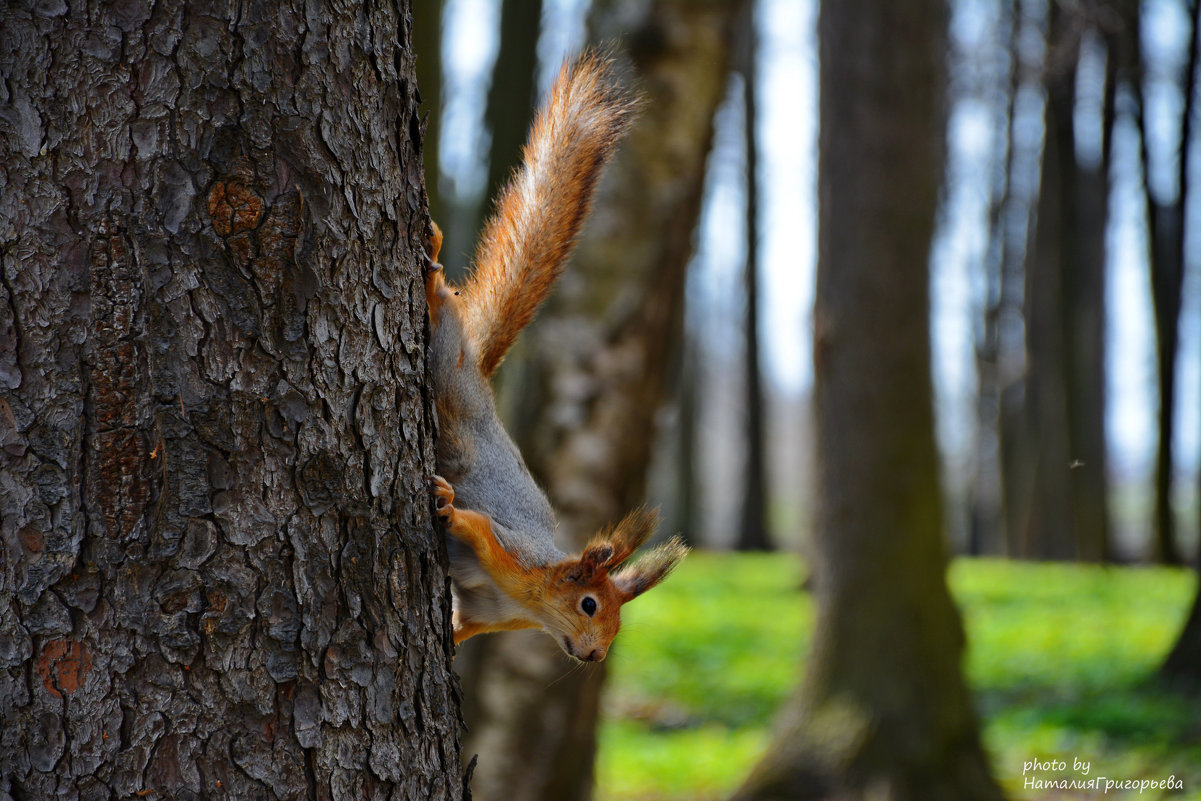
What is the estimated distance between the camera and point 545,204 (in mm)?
2129

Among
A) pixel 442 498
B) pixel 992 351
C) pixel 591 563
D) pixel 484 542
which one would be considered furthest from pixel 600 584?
pixel 992 351

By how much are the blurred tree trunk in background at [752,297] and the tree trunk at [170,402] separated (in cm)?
1545

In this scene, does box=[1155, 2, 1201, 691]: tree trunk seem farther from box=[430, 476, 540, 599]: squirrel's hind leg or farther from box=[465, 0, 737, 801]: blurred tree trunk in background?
box=[430, 476, 540, 599]: squirrel's hind leg

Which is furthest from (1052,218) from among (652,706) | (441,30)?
(441,30)

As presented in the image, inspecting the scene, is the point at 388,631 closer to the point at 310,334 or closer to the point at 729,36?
the point at 310,334

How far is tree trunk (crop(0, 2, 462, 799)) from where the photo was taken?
1.36 meters

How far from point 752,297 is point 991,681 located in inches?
A: 404

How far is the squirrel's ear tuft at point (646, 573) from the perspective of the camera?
2.31 metres

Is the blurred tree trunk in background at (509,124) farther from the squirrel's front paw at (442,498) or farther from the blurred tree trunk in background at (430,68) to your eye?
the squirrel's front paw at (442,498)

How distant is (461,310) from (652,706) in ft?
18.9

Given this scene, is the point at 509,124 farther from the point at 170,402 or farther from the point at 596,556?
the point at 170,402

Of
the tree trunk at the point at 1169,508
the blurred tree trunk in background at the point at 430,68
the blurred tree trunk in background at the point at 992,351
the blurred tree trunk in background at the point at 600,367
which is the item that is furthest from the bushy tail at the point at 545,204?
the blurred tree trunk in background at the point at 992,351

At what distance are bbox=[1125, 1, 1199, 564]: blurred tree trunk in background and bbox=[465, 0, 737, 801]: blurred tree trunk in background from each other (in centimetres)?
252

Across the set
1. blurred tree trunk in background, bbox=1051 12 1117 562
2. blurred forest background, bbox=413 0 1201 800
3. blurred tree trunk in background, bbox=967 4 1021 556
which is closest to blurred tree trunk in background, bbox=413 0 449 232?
blurred forest background, bbox=413 0 1201 800
